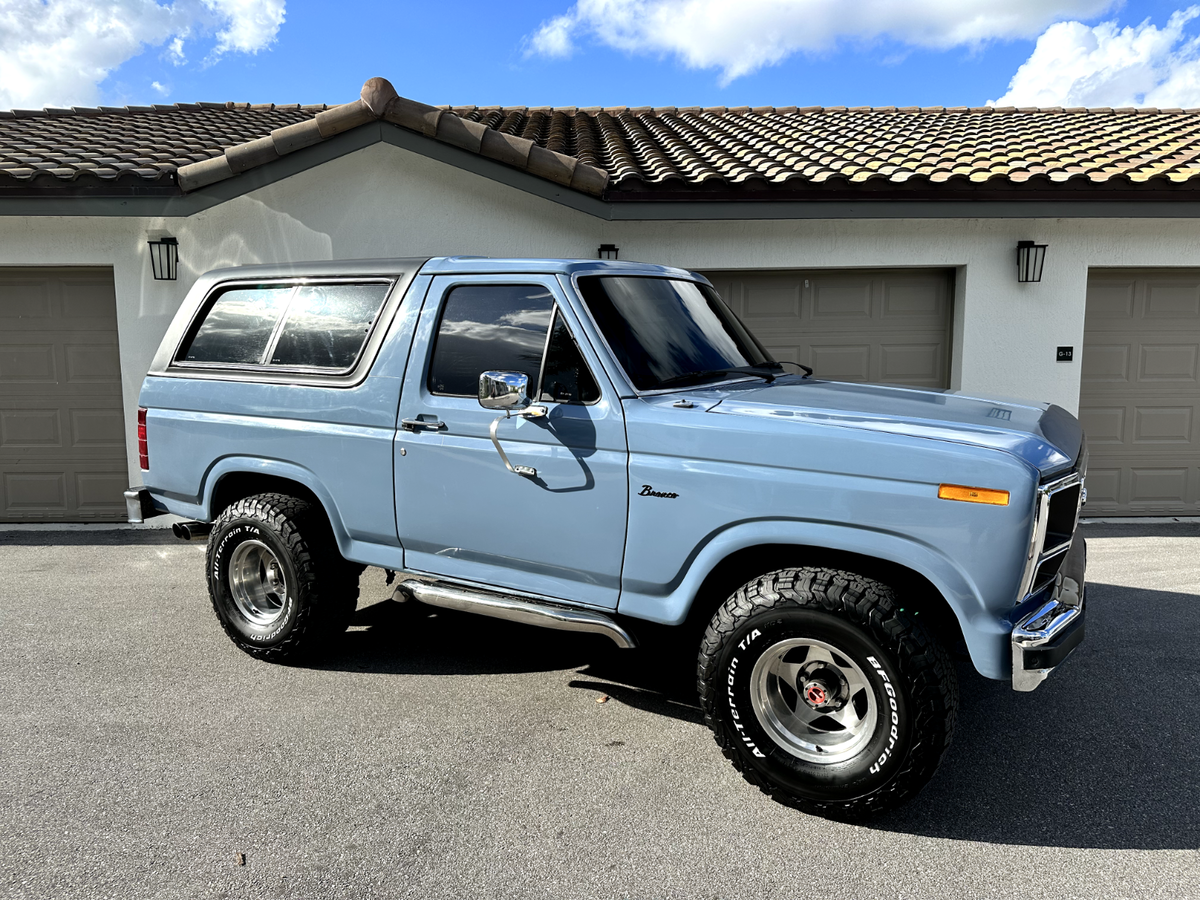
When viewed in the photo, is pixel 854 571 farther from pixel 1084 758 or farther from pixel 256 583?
pixel 256 583

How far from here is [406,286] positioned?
183 inches

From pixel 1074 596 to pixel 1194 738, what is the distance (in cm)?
103

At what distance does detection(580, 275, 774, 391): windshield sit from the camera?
4.05 m

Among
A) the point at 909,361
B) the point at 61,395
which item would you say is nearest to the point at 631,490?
the point at 909,361

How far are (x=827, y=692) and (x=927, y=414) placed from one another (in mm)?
1198

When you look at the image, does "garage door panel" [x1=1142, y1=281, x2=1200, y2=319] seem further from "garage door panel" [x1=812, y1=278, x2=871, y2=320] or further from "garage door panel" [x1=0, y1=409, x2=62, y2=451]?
"garage door panel" [x1=0, y1=409, x2=62, y2=451]

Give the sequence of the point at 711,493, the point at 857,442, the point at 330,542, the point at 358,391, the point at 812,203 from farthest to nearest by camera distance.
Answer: the point at 812,203, the point at 330,542, the point at 358,391, the point at 711,493, the point at 857,442

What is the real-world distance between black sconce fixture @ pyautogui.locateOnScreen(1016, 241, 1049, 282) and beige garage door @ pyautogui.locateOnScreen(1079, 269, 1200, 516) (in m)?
0.69

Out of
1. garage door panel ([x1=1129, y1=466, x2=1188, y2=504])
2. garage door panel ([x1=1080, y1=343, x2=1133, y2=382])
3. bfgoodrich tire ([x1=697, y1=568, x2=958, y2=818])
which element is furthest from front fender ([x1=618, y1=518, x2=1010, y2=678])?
garage door panel ([x1=1129, y1=466, x2=1188, y2=504])

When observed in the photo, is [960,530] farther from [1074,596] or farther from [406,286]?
[406,286]

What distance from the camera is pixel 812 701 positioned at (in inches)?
138

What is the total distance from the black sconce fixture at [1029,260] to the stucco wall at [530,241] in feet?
0.32

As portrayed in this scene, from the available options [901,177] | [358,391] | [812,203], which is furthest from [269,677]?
[901,177]

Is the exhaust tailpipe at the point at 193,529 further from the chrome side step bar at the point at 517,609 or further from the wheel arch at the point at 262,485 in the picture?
the chrome side step bar at the point at 517,609
